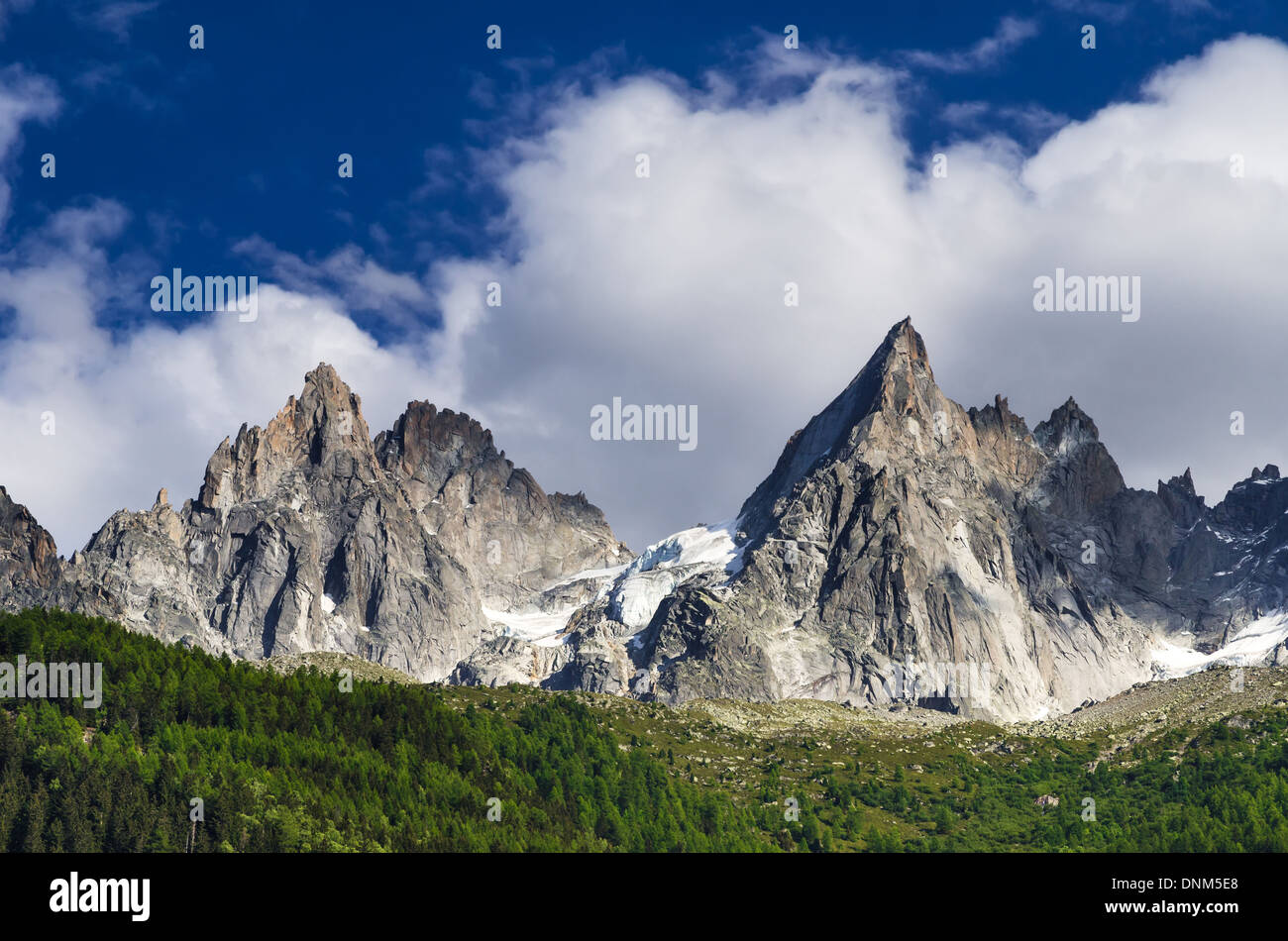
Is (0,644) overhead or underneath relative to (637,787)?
overhead

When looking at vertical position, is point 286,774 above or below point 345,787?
above

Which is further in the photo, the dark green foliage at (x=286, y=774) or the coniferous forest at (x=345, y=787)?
the coniferous forest at (x=345, y=787)

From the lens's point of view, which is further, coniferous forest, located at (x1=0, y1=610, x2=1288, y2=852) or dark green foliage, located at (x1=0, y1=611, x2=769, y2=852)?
coniferous forest, located at (x1=0, y1=610, x2=1288, y2=852)

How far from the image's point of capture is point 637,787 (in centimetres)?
18925

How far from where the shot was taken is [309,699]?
188 metres

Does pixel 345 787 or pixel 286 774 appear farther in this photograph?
pixel 345 787
